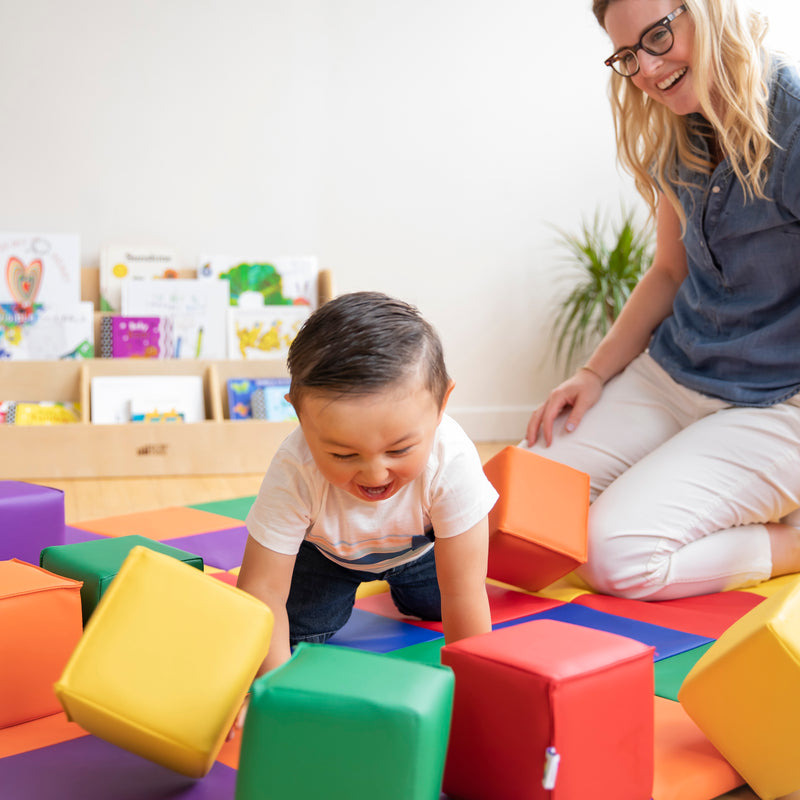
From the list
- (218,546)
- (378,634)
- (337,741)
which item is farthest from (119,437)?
(337,741)

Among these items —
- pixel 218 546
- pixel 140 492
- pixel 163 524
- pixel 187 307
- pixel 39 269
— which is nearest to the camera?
pixel 218 546

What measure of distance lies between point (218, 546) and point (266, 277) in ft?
4.07

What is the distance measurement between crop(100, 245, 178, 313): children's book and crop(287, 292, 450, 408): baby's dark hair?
1.85 meters

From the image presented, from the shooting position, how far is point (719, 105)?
1267mm

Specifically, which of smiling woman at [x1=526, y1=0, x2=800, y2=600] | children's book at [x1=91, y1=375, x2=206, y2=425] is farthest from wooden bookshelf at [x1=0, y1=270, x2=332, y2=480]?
smiling woman at [x1=526, y1=0, x2=800, y2=600]

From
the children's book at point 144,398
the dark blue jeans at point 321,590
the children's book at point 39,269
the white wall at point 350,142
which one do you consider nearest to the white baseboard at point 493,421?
the white wall at point 350,142

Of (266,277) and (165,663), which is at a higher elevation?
(266,277)

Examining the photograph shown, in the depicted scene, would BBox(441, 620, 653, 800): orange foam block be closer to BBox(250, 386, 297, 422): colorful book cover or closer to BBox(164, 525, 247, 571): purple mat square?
BBox(164, 525, 247, 571): purple mat square

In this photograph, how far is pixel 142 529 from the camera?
166 cm

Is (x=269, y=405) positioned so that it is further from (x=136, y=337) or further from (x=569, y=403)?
(x=569, y=403)

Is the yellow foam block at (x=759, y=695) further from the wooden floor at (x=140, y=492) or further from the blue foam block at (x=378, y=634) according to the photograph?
the wooden floor at (x=140, y=492)

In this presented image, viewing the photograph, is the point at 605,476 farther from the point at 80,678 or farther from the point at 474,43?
the point at 474,43

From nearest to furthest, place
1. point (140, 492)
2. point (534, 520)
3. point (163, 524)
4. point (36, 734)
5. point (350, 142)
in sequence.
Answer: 1. point (36, 734)
2. point (534, 520)
3. point (163, 524)
4. point (140, 492)
5. point (350, 142)

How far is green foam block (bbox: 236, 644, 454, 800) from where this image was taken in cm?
62
